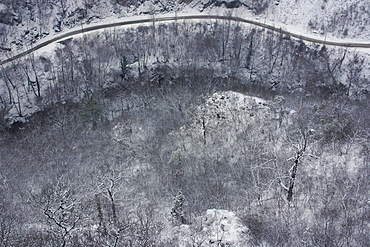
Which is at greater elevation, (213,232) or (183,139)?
(213,232)

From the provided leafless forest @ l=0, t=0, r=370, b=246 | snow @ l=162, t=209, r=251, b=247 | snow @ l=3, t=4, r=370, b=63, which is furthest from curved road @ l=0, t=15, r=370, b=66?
snow @ l=162, t=209, r=251, b=247

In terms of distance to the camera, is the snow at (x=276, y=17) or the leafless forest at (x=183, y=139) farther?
the snow at (x=276, y=17)

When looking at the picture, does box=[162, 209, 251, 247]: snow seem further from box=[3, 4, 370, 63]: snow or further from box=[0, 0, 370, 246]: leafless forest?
box=[3, 4, 370, 63]: snow

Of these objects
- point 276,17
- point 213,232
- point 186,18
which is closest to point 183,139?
point 213,232

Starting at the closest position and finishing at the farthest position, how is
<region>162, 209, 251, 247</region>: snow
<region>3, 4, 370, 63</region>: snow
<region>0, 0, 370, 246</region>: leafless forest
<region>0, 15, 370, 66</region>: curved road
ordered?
1. <region>162, 209, 251, 247</region>: snow
2. <region>0, 0, 370, 246</region>: leafless forest
3. <region>0, 15, 370, 66</region>: curved road
4. <region>3, 4, 370, 63</region>: snow

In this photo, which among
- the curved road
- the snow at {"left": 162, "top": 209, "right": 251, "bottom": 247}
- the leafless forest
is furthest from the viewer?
the curved road

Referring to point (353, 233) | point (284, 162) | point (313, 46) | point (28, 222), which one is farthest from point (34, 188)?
point (313, 46)

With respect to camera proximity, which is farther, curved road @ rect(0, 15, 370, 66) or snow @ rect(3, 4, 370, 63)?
snow @ rect(3, 4, 370, 63)

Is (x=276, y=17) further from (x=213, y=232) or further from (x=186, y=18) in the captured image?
(x=213, y=232)

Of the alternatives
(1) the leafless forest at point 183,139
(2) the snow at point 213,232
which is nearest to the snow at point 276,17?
(1) the leafless forest at point 183,139

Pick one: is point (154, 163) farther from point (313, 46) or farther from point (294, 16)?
point (294, 16)

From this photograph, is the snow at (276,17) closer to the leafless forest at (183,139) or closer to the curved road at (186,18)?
the curved road at (186,18)

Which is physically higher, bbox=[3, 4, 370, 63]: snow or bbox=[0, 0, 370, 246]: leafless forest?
bbox=[3, 4, 370, 63]: snow
